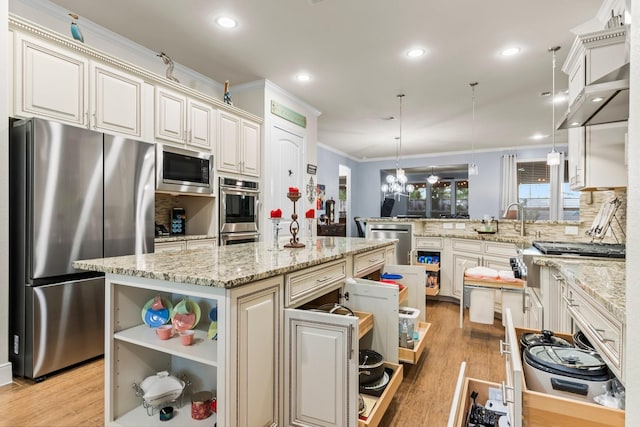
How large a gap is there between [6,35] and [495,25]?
3533 mm

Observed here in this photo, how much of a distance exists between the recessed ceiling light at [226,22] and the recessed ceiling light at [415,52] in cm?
168

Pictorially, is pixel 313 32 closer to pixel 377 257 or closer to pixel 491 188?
pixel 377 257

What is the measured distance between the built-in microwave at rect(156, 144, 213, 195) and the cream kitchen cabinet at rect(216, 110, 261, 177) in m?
0.21

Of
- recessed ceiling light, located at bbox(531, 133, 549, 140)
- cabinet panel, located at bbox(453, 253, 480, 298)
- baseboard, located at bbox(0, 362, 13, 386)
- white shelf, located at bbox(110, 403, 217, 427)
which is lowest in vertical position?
baseboard, located at bbox(0, 362, 13, 386)

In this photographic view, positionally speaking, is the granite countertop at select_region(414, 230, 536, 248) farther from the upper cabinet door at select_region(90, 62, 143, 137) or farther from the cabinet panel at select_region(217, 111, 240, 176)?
the upper cabinet door at select_region(90, 62, 143, 137)

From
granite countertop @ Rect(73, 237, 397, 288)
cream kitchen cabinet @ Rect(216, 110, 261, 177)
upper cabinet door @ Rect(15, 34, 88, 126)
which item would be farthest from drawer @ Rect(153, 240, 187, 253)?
granite countertop @ Rect(73, 237, 397, 288)

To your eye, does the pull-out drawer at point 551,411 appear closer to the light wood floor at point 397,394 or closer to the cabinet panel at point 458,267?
the light wood floor at point 397,394

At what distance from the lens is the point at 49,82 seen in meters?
2.27

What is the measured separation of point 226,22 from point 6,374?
2949mm

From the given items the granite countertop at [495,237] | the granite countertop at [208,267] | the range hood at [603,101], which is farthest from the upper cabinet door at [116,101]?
the granite countertop at [495,237]

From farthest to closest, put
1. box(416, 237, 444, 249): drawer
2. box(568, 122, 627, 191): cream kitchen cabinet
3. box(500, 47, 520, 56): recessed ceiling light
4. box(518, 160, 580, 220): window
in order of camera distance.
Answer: box(518, 160, 580, 220): window → box(416, 237, 444, 249): drawer → box(500, 47, 520, 56): recessed ceiling light → box(568, 122, 627, 191): cream kitchen cabinet

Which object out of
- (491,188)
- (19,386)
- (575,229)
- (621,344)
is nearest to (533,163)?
(491,188)

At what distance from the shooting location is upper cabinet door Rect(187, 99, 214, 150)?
3342mm

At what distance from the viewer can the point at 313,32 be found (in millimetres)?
2961
